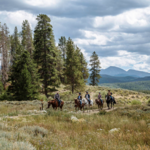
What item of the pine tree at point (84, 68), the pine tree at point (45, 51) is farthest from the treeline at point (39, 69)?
the pine tree at point (84, 68)

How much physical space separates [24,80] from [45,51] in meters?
8.20

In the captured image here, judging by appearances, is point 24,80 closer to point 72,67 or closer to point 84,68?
point 72,67

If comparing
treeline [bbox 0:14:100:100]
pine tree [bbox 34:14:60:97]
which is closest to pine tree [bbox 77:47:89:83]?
treeline [bbox 0:14:100:100]

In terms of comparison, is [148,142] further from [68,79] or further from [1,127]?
[68,79]

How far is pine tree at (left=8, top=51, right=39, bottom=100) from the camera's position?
2764cm

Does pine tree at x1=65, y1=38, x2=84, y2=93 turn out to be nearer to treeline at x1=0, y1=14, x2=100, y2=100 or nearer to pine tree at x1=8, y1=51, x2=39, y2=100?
treeline at x1=0, y1=14, x2=100, y2=100

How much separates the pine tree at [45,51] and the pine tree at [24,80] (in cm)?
233

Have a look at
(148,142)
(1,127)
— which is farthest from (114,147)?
(1,127)

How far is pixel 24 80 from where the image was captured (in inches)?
1087

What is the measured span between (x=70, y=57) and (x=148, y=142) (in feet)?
110

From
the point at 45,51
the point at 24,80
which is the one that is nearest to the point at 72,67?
the point at 45,51

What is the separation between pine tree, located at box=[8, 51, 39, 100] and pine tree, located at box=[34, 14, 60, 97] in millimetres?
2333

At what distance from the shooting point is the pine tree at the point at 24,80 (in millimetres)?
27641

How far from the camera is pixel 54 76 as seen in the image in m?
32.1
